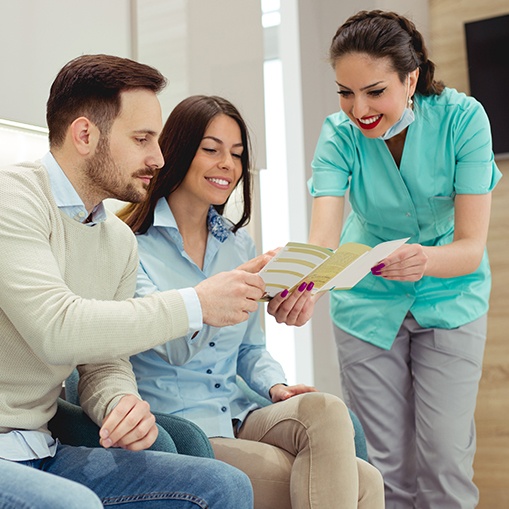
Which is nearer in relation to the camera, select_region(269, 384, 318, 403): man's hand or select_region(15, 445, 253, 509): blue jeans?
select_region(15, 445, 253, 509): blue jeans

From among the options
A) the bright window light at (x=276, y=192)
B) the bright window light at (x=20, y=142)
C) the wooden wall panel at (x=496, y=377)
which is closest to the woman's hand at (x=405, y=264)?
the bright window light at (x=20, y=142)

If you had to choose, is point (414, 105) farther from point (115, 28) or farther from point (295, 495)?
point (295, 495)

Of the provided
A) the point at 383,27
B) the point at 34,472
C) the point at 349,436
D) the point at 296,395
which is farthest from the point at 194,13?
the point at 34,472

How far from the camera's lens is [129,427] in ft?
4.14

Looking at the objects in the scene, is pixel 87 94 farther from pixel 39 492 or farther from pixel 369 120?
pixel 369 120

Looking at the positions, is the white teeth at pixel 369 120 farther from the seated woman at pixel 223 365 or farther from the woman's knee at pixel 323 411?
the woman's knee at pixel 323 411

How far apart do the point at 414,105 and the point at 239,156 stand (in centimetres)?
51

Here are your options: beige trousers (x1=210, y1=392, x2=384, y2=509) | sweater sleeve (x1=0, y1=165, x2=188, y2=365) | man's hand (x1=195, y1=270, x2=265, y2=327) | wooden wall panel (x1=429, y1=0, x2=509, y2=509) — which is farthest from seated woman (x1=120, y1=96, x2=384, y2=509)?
wooden wall panel (x1=429, y1=0, x2=509, y2=509)

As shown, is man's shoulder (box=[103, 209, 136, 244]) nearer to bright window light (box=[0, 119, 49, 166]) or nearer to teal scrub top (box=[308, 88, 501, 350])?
bright window light (box=[0, 119, 49, 166])

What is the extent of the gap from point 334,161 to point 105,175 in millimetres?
910

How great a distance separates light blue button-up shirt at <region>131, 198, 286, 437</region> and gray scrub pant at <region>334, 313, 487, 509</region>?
1.49 feet

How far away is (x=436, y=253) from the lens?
77.2 inches

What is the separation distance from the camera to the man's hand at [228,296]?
1326mm

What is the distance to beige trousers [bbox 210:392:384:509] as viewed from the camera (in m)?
1.51
